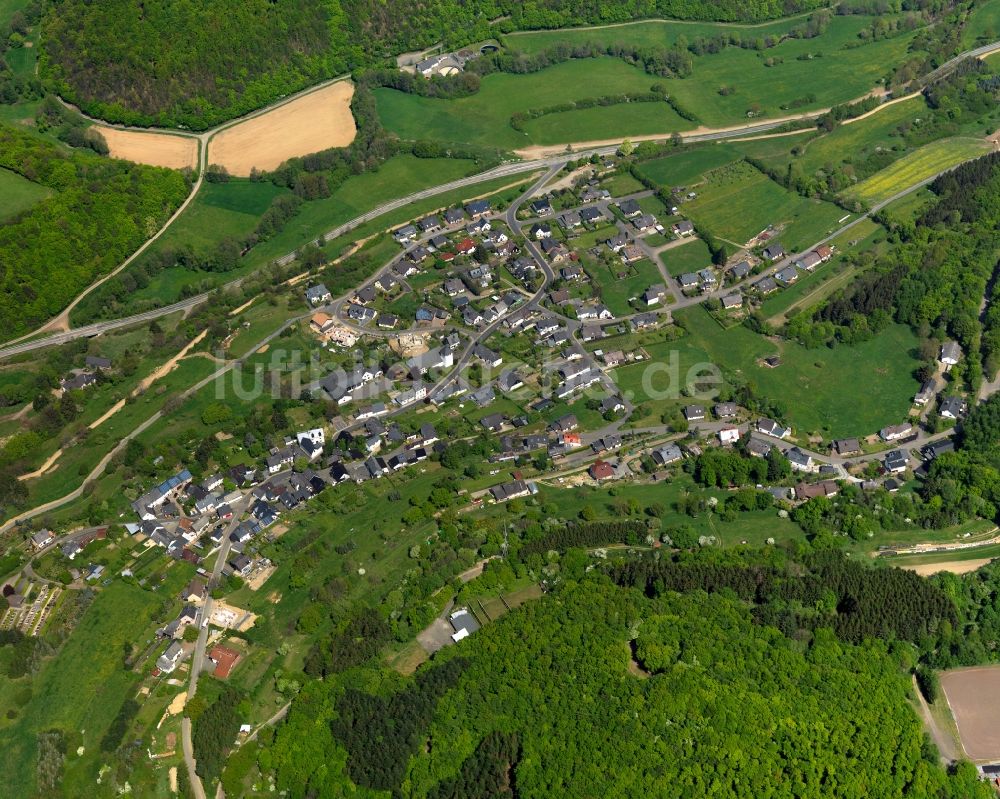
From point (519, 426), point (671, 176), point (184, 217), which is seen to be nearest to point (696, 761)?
point (519, 426)

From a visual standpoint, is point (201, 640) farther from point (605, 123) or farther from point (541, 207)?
point (605, 123)

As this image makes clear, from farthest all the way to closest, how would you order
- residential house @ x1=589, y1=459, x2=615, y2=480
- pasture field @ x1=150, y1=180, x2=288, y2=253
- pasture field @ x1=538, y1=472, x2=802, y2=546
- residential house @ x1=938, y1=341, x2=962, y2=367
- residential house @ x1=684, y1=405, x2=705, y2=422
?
1. pasture field @ x1=150, y1=180, x2=288, y2=253
2. residential house @ x1=938, y1=341, x2=962, y2=367
3. residential house @ x1=684, y1=405, x2=705, y2=422
4. residential house @ x1=589, y1=459, x2=615, y2=480
5. pasture field @ x1=538, y1=472, x2=802, y2=546

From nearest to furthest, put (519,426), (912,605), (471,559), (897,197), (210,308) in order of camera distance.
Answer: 1. (912,605)
2. (471,559)
3. (519,426)
4. (210,308)
5. (897,197)

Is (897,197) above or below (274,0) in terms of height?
below

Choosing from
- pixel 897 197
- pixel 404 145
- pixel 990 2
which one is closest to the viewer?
pixel 897 197

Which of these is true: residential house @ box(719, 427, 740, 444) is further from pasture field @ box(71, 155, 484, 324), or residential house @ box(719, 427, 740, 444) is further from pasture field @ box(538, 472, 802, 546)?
pasture field @ box(71, 155, 484, 324)

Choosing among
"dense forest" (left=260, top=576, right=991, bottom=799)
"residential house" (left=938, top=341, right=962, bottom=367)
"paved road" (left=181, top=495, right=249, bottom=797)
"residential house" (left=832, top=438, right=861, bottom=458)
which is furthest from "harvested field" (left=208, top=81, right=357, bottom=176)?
"dense forest" (left=260, top=576, right=991, bottom=799)

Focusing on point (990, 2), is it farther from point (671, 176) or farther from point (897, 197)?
point (671, 176)

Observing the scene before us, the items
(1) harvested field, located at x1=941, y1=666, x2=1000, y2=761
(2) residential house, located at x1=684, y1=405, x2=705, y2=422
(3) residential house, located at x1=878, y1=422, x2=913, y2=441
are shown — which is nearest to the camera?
(1) harvested field, located at x1=941, y1=666, x2=1000, y2=761
